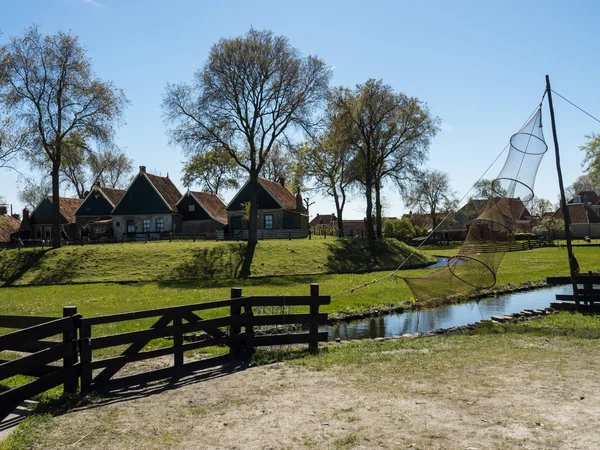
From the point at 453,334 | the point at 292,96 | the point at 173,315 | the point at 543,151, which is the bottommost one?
the point at 453,334

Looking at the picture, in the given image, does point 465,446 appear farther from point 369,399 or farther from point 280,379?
point 280,379

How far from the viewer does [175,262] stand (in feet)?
122

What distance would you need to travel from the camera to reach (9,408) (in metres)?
7.01

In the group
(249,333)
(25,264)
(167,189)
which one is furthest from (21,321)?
(167,189)

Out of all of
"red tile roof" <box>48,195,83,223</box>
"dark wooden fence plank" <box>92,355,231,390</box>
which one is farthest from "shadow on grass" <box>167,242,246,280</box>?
"red tile roof" <box>48,195,83,223</box>

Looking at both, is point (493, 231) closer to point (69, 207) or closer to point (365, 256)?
point (365, 256)

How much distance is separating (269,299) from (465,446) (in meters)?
5.99

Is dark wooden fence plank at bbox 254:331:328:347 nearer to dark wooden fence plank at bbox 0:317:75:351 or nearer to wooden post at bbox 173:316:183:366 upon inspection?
wooden post at bbox 173:316:183:366

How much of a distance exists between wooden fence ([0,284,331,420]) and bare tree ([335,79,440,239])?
1617 inches

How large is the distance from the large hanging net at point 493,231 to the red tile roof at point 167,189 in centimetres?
4899

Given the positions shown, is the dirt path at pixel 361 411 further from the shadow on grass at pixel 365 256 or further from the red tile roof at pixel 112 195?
the red tile roof at pixel 112 195

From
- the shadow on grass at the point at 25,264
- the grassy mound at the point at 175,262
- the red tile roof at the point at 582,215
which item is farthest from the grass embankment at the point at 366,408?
the red tile roof at the point at 582,215

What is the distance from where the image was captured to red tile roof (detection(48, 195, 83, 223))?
66188 millimetres

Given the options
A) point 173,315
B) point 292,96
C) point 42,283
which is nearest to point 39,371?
point 173,315
